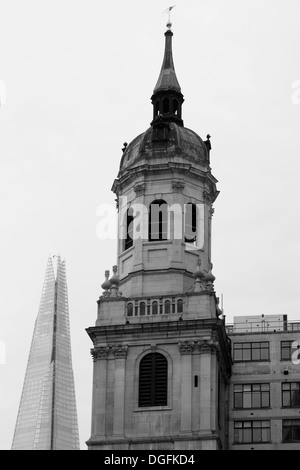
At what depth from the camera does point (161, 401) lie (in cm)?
9062

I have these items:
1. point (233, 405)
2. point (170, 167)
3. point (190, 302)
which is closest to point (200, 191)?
point (170, 167)

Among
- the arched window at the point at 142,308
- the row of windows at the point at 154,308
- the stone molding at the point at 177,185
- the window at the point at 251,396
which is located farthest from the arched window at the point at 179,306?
the stone molding at the point at 177,185

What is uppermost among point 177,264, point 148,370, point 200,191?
point 200,191

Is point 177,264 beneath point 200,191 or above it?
beneath

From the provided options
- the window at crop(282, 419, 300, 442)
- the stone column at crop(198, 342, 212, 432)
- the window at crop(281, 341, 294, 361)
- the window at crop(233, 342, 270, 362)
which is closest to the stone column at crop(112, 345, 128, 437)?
the stone column at crop(198, 342, 212, 432)

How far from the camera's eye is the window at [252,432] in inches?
3780

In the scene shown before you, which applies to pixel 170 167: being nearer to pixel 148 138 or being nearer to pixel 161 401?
pixel 148 138

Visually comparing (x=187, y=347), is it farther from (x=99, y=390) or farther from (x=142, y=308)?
(x=99, y=390)

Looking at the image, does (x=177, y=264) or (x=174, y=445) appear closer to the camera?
(x=174, y=445)

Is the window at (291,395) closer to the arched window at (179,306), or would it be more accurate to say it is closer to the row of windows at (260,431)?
the row of windows at (260,431)

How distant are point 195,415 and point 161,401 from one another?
2818 mm

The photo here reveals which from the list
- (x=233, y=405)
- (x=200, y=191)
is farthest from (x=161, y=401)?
(x=200, y=191)

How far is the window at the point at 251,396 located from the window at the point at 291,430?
6.41ft

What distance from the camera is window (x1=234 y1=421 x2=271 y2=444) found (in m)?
96.0
